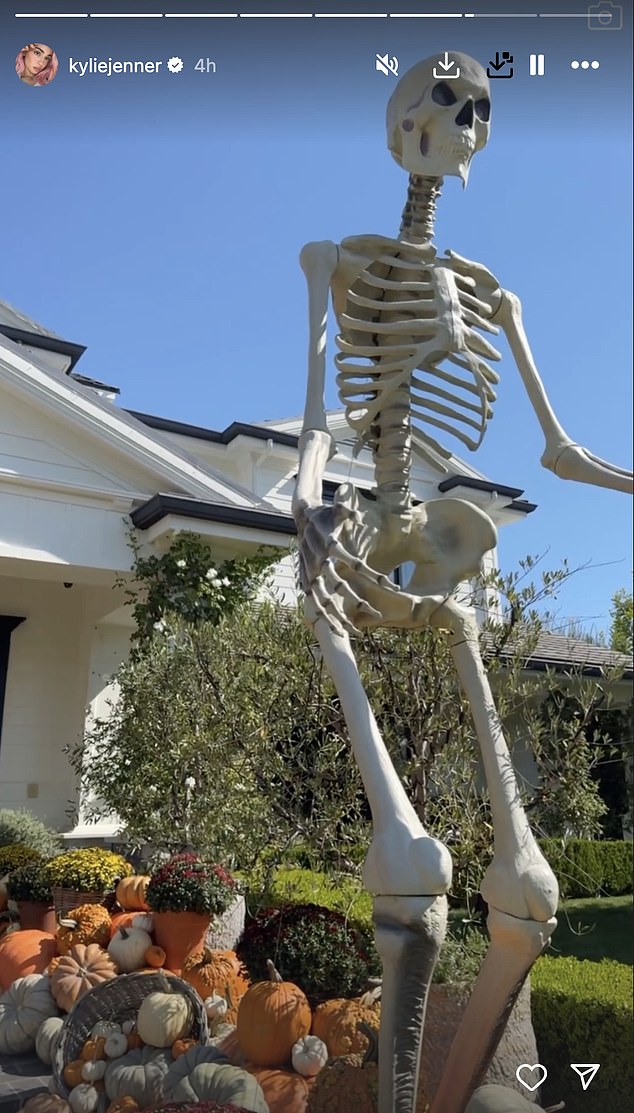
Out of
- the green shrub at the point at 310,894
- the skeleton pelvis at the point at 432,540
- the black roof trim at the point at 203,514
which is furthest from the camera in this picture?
the black roof trim at the point at 203,514

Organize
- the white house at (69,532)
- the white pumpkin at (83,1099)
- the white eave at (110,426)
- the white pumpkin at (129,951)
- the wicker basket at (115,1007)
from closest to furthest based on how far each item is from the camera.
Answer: the white pumpkin at (83,1099)
the wicker basket at (115,1007)
the white pumpkin at (129,951)
the white house at (69,532)
the white eave at (110,426)

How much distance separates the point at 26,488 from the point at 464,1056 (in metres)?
7.64

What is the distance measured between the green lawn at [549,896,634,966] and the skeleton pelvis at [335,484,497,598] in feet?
15.0

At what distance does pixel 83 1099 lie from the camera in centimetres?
365

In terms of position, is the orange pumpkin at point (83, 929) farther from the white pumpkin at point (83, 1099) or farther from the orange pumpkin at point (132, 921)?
the white pumpkin at point (83, 1099)

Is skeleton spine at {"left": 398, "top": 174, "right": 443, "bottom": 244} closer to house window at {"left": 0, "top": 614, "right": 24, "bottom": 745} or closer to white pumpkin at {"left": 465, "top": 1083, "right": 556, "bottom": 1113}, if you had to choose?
white pumpkin at {"left": 465, "top": 1083, "right": 556, "bottom": 1113}

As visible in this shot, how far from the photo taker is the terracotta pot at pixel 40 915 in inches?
251

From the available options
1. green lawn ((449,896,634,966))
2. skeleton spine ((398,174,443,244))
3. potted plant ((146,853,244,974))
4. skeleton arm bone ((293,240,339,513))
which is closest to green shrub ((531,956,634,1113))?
potted plant ((146,853,244,974))

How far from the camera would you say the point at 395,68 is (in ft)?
8.73

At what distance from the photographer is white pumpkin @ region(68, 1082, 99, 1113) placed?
3.62 m

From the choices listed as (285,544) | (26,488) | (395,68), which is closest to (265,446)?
(285,544)

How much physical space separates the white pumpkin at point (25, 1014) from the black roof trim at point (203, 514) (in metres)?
4.88

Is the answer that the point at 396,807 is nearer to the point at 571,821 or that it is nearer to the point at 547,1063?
the point at 547,1063

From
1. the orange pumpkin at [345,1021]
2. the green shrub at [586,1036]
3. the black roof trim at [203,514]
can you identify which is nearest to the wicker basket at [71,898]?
the orange pumpkin at [345,1021]
